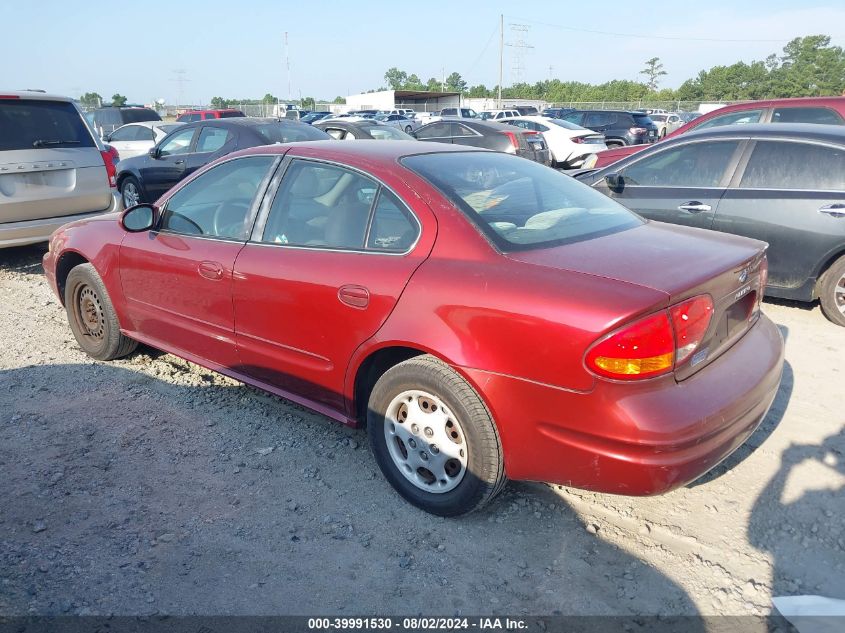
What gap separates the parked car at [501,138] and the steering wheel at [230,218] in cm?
976

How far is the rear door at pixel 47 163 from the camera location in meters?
6.45

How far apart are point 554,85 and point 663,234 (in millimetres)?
90547

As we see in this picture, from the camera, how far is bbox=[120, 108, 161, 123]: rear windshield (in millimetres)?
20344

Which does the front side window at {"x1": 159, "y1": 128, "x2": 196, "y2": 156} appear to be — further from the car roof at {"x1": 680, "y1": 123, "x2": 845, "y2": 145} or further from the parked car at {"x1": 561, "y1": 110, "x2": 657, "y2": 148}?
the parked car at {"x1": 561, "y1": 110, "x2": 657, "y2": 148}

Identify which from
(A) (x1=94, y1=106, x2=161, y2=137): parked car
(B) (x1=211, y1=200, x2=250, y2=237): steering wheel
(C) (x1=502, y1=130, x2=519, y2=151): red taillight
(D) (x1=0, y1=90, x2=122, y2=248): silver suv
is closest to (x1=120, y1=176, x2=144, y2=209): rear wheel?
(D) (x1=0, y1=90, x2=122, y2=248): silver suv

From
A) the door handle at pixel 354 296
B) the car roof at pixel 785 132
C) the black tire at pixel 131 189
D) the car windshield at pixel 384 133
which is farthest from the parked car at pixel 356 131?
the door handle at pixel 354 296

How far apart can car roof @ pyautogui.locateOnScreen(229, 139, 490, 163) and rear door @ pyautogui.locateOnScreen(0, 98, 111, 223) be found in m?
3.90

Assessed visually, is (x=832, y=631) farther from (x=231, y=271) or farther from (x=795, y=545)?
(x=231, y=271)

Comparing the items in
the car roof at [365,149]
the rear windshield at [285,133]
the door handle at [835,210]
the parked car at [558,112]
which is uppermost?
the car roof at [365,149]

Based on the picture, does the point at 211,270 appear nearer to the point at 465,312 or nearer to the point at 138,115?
the point at 465,312

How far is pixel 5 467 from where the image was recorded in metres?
3.37

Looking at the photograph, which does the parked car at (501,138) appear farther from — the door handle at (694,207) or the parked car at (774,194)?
the door handle at (694,207)

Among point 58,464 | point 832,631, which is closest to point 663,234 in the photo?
point 832,631

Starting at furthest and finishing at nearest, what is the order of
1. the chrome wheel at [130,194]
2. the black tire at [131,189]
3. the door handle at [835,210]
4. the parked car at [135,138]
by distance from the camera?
→ the parked car at [135,138]
the chrome wheel at [130,194]
the black tire at [131,189]
the door handle at [835,210]
